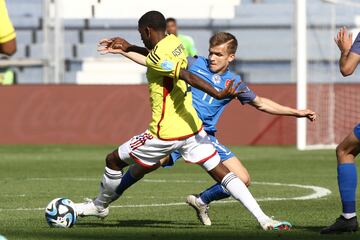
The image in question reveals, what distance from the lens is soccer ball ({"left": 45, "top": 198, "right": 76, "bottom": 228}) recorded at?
9.24 m

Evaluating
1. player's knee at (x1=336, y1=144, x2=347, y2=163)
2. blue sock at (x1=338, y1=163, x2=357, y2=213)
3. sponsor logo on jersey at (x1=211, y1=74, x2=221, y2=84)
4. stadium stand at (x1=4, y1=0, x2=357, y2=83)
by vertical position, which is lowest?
stadium stand at (x1=4, y1=0, x2=357, y2=83)

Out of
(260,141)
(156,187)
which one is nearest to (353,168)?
(156,187)

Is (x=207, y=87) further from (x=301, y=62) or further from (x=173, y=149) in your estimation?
(x=301, y=62)

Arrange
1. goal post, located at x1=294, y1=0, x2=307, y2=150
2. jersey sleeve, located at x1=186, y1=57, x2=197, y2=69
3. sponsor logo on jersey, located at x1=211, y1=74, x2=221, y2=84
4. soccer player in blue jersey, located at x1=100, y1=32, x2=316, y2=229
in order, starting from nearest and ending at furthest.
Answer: soccer player in blue jersey, located at x1=100, y1=32, x2=316, y2=229 → sponsor logo on jersey, located at x1=211, y1=74, x2=221, y2=84 → jersey sleeve, located at x1=186, y1=57, x2=197, y2=69 → goal post, located at x1=294, y1=0, x2=307, y2=150

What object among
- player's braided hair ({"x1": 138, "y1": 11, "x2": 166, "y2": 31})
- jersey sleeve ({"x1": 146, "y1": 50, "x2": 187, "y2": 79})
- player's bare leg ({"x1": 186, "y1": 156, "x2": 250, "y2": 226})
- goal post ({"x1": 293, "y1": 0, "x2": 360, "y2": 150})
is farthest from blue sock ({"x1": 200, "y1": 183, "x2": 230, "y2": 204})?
goal post ({"x1": 293, "y1": 0, "x2": 360, "y2": 150})

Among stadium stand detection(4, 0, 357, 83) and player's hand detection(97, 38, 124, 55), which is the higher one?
player's hand detection(97, 38, 124, 55)

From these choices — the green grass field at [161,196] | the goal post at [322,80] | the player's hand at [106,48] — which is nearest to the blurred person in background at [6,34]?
the green grass field at [161,196]

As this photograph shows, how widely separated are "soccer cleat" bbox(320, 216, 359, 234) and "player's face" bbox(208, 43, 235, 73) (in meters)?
1.94

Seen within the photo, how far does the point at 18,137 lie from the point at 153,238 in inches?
606

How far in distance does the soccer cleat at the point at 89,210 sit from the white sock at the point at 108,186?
3 cm

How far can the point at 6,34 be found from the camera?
7.25 meters

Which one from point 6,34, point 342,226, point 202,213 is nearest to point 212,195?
point 202,213

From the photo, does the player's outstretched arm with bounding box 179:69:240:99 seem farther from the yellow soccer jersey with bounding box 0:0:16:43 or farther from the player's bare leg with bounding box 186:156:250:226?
the yellow soccer jersey with bounding box 0:0:16:43

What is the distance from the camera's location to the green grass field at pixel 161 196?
8.80m
